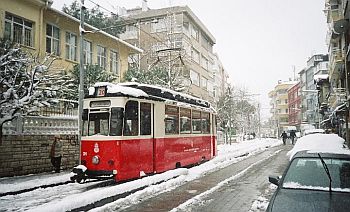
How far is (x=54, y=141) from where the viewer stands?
17188 millimetres

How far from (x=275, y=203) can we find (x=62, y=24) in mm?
22468

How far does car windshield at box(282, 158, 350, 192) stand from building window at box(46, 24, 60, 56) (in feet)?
66.3

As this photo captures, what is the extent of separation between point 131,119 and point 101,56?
1778 cm

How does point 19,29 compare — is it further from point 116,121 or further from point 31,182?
point 116,121

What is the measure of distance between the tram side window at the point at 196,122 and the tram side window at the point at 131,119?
577 cm

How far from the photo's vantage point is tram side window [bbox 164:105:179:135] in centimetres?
1548

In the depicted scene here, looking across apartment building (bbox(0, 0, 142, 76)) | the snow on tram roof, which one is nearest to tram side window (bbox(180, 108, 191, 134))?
the snow on tram roof

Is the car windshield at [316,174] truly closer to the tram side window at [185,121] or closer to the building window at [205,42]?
the tram side window at [185,121]

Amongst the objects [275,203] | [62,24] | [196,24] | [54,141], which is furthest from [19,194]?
[196,24]

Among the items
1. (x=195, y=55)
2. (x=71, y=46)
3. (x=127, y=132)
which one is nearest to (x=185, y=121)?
(x=127, y=132)

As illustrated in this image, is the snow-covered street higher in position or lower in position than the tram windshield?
lower

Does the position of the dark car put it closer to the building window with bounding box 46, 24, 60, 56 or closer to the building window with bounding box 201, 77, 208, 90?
the building window with bounding box 46, 24, 60, 56

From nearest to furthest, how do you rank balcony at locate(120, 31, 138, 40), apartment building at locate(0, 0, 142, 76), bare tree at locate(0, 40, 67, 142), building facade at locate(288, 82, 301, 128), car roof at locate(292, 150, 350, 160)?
car roof at locate(292, 150, 350, 160)
bare tree at locate(0, 40, 67, 142)
apartment building at locate(0, 0, 142, 76)
balcony at locate(120, 31, 138, 40)
building facade at locate(288, 82, 301, 128)

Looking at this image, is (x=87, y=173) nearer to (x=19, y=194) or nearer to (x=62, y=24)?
(x=19, y=194)
